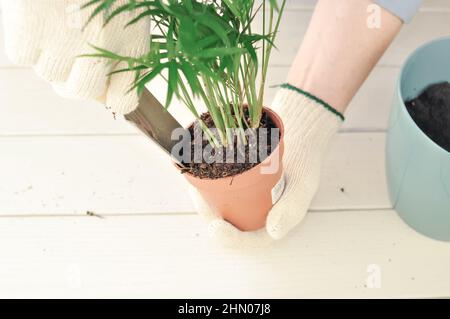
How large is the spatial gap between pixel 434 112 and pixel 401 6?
14cm

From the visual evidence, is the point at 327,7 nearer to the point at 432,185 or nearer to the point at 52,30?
the point at 432,185

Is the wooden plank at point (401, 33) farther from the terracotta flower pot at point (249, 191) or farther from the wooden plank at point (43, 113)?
the terracotta flower pot at point (249, 191)

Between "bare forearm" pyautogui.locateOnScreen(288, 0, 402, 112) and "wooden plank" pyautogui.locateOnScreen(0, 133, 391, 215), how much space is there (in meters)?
0.09

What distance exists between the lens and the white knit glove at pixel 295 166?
59cm

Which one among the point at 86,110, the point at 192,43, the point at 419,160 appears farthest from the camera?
the point at 86,110

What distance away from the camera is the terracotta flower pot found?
502mm

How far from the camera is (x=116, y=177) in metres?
0.70

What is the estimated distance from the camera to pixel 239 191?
523 mm

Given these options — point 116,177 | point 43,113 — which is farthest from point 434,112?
point 43,113

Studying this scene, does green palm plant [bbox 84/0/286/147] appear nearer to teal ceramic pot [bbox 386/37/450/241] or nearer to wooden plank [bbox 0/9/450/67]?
teal ceramic pot [bbox 386/37/450/241]

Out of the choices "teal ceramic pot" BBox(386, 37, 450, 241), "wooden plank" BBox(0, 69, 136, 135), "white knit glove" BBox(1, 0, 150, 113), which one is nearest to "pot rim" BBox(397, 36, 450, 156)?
"teal ceramic pot" BBox(386, 37, 450, 241)

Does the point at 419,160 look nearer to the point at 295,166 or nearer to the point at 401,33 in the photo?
the point at 295,166
